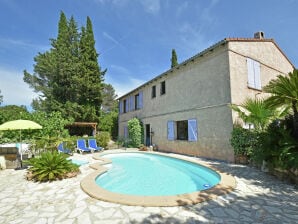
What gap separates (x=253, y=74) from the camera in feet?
39.1

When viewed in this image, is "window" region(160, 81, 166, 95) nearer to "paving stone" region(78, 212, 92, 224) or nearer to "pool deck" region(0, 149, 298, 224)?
"pool deck" region(0, 149, 298, 224)

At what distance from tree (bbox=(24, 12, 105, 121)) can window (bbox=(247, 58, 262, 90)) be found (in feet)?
69.2

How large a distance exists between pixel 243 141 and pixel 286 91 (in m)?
4.02

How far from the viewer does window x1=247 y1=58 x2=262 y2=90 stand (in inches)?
459

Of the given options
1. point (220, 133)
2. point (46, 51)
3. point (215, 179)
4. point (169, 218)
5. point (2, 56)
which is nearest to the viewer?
point (169, 218)

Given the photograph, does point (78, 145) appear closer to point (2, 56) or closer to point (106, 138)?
point (106, 138)

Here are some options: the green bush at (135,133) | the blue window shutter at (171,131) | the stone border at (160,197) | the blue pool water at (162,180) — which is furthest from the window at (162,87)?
the stone border at (160,197)

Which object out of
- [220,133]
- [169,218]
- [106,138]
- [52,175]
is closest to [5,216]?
[52,175]

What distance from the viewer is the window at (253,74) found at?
1166 cm

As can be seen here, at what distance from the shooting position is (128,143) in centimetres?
1967

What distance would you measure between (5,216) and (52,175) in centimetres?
282

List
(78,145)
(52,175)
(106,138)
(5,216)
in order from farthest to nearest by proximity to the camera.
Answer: (106,138), (78,145), (52,175), (5,216)

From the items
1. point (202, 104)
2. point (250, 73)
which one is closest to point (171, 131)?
point (202, 104)

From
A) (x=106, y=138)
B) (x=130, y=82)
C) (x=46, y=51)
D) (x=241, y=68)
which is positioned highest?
(x=46, y=51)
